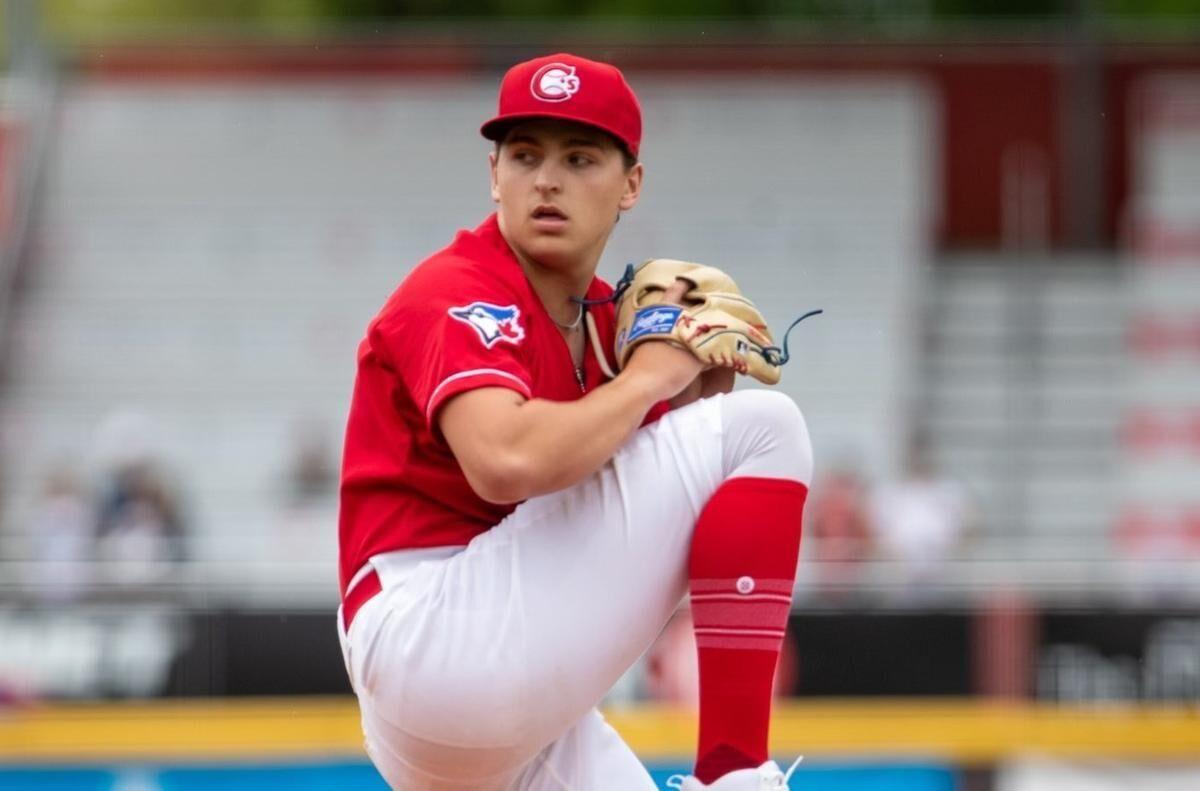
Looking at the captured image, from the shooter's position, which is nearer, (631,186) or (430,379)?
(430,379)

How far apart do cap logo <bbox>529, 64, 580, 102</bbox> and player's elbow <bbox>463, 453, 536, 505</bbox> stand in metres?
0.70

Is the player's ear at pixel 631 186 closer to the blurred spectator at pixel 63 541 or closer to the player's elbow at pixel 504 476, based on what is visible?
the player's elbow at pixel 504 476

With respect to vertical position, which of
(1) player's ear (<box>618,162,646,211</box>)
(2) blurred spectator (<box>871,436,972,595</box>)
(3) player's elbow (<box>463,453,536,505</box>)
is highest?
(2) blurred spectator (<box>871,436,972,595</box>)

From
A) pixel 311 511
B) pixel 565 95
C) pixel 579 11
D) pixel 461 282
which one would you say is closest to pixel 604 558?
pixel 461 282

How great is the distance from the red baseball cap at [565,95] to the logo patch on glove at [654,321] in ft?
1.09

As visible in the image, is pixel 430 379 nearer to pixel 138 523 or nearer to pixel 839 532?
pixel 138 523

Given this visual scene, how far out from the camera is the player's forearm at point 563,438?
3.55 meters

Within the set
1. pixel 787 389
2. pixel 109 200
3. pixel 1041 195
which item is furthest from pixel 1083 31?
pixel 109 200

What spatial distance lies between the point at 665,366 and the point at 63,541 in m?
8.54

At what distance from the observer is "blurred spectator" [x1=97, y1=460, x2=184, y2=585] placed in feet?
35.9

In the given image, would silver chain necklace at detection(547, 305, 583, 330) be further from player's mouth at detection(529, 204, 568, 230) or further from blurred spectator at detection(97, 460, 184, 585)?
blurred spectator at detection(97, 460, 184, 585)

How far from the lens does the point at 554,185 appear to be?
387cm

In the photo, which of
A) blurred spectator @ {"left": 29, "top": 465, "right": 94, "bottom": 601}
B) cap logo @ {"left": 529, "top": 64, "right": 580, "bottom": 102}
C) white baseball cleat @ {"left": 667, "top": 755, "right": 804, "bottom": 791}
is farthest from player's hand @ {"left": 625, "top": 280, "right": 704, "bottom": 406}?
blurred spectator @ {"left": 29, "top": 465, "right": 94, "bottom": 601}

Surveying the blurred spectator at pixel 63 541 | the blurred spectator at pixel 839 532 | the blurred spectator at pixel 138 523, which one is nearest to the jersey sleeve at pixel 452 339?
the blurred spectator at pixel 839 532
